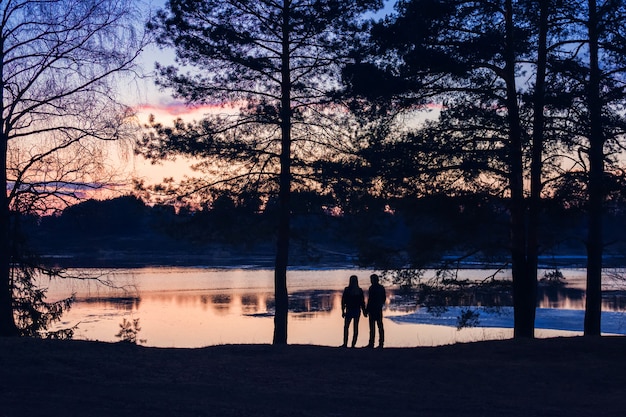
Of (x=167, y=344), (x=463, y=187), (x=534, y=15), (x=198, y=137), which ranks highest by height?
(x=534, y=15)

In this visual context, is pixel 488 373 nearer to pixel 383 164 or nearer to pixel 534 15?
pixel 383 164

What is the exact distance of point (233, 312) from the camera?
36906 millimetres

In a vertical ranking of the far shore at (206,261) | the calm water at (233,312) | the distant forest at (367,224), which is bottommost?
the calm water at (233,312)

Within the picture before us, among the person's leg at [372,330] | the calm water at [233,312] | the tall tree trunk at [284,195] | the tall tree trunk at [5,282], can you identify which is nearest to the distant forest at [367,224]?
the tall tree trunk at [284,195]

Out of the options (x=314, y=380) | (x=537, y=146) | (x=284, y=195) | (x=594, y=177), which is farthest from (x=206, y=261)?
(x=314, y=380)

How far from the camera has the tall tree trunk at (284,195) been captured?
19609mm

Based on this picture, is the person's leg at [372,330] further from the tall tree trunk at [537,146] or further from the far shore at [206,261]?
the far shore at [206,261]

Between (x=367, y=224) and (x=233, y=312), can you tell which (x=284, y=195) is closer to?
(x=367, y=224)

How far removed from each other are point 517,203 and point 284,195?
19.7 ft

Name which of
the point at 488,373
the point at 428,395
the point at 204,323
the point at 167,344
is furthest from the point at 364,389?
the point at 204,323

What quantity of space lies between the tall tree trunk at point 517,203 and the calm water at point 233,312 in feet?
20.2

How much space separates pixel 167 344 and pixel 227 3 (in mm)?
12792

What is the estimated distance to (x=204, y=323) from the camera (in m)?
32.7

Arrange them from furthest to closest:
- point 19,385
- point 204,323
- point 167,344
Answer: point 204,323
point 167,344
point 19,385
